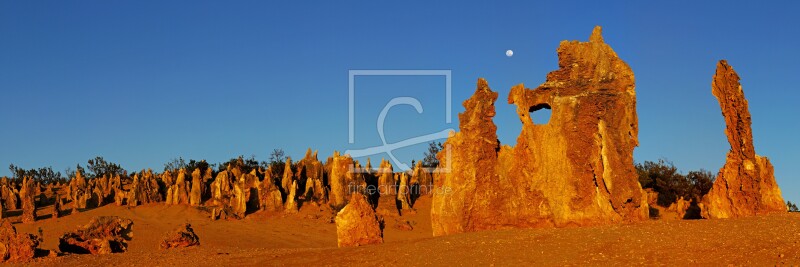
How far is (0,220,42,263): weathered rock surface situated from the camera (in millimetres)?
22266

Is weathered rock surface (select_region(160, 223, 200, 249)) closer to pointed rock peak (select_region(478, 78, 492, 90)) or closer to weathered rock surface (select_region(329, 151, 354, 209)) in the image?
pointed rock peak (select_region(478, 78, 492, 90))

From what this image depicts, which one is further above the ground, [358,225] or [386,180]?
[386,180]

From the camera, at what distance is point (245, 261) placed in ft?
65.1

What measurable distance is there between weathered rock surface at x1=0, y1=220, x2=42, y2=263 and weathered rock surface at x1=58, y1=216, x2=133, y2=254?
8.80ft

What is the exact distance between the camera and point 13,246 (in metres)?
22.4

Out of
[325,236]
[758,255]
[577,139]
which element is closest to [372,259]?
[577,139]

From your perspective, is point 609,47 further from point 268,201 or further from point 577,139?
point 268,201

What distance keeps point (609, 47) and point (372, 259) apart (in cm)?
902

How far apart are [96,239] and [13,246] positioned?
3551 mm

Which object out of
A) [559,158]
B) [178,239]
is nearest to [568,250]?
[559,158]

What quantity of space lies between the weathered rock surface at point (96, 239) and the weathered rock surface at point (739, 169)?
63.6 ft

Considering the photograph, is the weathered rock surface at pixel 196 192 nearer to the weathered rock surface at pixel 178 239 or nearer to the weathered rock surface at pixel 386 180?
the weathered rock surface at pixel 386 180

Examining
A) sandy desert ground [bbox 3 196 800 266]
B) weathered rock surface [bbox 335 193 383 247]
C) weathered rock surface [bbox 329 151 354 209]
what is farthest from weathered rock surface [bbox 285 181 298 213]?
weathered rock surface [bbox 335 193 383 247]

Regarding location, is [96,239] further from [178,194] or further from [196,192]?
[178,194]
